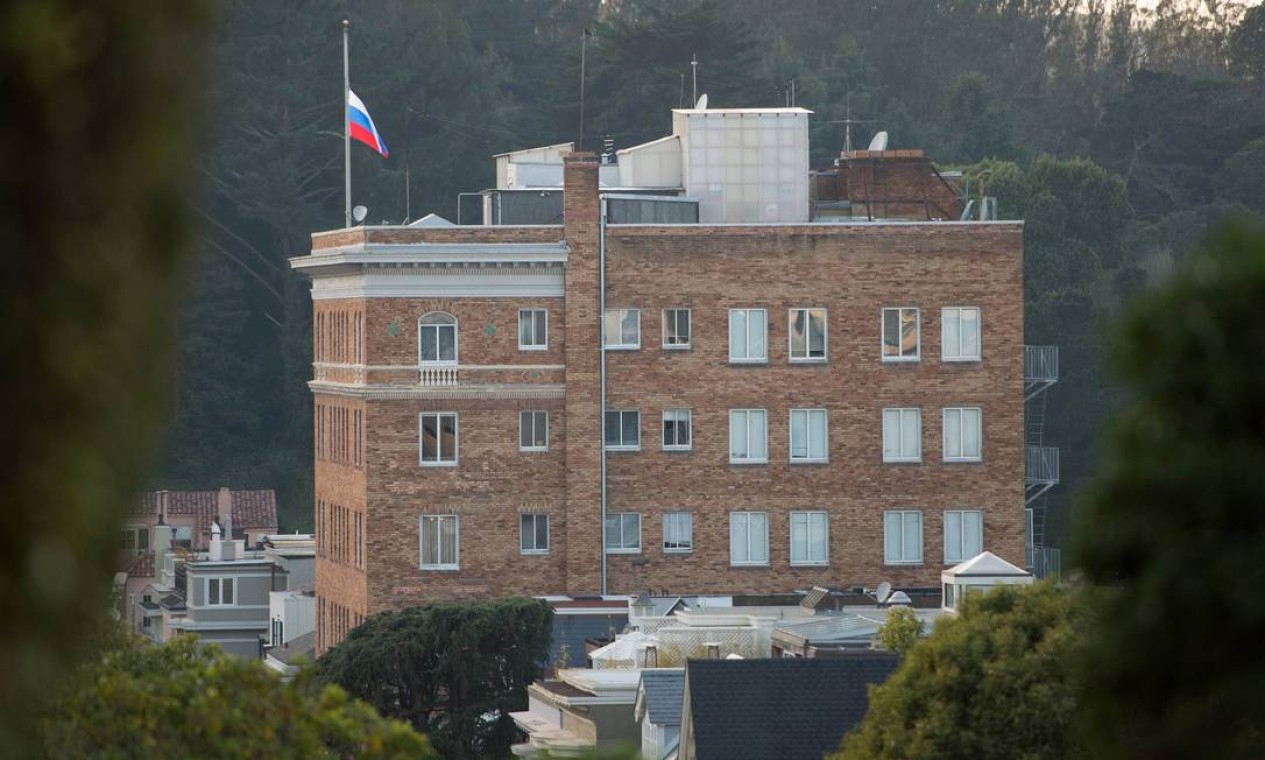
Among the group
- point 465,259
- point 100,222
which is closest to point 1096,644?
point 100,222

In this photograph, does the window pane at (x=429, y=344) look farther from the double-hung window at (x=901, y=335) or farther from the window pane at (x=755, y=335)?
the double-hung window at (x=901, y=335)

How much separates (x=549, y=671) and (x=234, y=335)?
58250 mm

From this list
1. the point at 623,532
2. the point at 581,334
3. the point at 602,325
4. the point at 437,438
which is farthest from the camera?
the point at 623,532

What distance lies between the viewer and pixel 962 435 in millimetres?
73000

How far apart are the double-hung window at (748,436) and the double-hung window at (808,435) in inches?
35.5

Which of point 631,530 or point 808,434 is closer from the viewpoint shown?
point 631,530

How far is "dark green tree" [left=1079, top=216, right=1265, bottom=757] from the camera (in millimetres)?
8617

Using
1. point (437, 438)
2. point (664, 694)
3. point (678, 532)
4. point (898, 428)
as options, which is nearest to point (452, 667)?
point (437, 438)

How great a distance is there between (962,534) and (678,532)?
8759mm

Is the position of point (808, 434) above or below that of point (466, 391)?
below

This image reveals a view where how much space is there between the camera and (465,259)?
230ft

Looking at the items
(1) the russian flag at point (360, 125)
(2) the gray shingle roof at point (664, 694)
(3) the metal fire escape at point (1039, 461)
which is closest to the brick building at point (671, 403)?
(1) the russian flag at point (360, 125)

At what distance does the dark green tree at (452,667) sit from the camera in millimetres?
57469

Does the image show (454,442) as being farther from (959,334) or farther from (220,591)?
(220,591)
